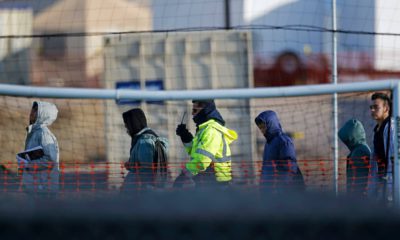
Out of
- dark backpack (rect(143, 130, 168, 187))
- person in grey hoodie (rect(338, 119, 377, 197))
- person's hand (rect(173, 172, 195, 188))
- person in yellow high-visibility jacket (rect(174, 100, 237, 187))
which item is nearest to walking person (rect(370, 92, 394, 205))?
person in grey hoodie (rect(338, 119, 377, 197))

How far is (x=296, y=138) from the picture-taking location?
11.8 meters

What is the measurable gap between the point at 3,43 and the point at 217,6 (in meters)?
6.27

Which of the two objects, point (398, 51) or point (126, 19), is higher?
point (126, 19)

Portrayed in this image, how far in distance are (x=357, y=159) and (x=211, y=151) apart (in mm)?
1180

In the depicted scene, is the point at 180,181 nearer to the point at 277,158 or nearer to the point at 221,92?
the point at 277,158

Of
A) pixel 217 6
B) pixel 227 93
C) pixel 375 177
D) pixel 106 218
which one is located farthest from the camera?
pixel 217 6

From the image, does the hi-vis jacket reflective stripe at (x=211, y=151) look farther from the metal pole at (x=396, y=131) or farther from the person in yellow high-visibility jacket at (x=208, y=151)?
the metal pole at (x=396, y=131)

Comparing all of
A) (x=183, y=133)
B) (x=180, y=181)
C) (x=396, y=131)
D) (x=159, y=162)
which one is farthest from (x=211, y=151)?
(x=396, y=131)

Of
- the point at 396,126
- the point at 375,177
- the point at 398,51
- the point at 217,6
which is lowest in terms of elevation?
the point at 375,177

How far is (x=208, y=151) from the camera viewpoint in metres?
6.30

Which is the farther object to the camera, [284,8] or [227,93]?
[284,8]

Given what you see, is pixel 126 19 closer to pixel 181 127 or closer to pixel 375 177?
pixel 181 127

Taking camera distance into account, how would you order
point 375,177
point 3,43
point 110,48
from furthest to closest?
point 3,43 → point 110,48 → point 375,177

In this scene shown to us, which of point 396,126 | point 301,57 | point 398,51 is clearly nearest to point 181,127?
point 396,126
